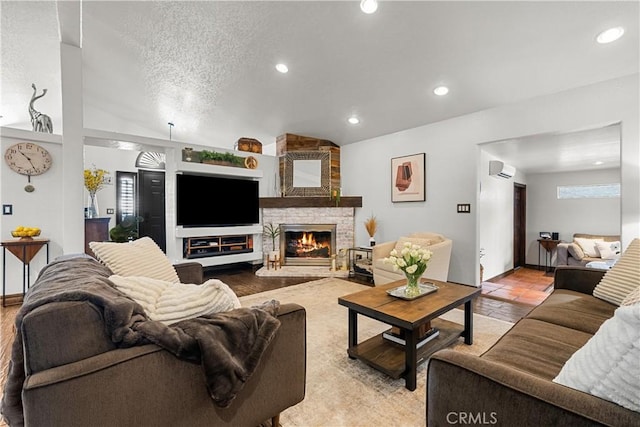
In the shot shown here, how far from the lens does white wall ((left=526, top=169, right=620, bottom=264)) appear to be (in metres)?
5.39

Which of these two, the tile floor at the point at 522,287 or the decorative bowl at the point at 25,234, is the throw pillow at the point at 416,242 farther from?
the decorative bowl at the point at 25,234

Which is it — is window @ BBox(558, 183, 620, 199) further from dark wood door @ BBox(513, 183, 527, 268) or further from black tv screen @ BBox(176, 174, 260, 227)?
black tv screen @ BBox(176, 174, 260, 227)

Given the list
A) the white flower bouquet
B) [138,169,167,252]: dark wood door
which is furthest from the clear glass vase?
[138,169,167,252]: dark wood door

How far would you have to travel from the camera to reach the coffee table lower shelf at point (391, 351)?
5.95 feet

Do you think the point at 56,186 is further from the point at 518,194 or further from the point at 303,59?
the point at 518,194

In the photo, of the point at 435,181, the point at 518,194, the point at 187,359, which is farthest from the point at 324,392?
the point at 518,194

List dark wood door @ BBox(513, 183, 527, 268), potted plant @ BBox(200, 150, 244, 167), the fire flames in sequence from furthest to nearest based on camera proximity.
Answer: dark wood door @ BBox(513, 183, 527, 268), the fire flames, potted plant @ BBox(200, 150, 244, 167)

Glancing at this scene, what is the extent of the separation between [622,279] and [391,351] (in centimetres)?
160

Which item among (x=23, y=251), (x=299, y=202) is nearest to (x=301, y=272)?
(x=299, y=202)

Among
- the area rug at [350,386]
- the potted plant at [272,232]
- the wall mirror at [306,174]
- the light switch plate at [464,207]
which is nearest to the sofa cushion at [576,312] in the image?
the area rug at [350,386]

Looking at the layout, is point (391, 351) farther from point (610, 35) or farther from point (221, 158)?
point (221, 158)

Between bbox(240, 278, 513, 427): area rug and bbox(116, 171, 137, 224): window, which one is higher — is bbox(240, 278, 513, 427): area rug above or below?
below

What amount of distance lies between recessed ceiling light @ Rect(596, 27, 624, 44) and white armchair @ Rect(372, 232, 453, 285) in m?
2.37

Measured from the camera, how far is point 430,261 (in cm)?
333
